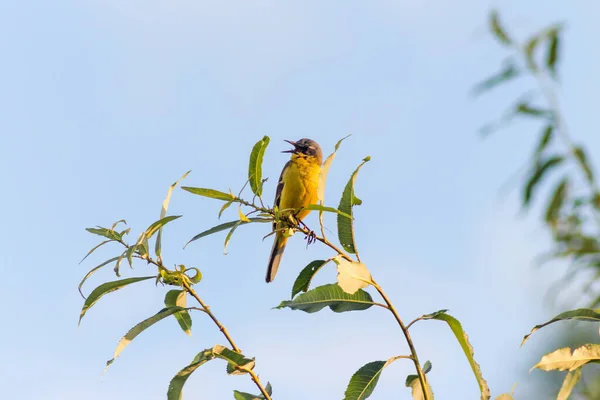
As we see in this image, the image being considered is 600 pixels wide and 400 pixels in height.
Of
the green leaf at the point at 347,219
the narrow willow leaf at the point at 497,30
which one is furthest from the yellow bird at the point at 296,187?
the narrow willow leaf at the point at 497,30

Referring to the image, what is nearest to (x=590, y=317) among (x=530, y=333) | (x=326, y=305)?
(x=530, y=333)

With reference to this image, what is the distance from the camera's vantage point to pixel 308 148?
909 cm

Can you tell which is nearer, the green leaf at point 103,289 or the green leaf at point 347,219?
the green leaf at point 347,219

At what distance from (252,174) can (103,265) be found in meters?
0.68

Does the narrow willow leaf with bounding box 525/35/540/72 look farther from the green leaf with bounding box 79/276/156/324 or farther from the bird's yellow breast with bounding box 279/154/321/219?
the bird's yellow breast with bounding box 279/154/321/219

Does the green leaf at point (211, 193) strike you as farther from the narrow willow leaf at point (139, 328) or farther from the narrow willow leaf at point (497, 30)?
the narrow willow leaf at point (497, 30)

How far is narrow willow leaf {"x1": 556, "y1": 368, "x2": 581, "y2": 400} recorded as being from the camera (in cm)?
202

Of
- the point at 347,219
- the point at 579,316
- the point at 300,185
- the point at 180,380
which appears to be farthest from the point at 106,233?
the point at 300,185

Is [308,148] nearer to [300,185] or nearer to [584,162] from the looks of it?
[300,185]

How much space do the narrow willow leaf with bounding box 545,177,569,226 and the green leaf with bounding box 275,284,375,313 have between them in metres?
1.03

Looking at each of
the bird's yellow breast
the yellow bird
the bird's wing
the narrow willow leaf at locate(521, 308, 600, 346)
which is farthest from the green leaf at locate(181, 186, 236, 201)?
the bird's wing

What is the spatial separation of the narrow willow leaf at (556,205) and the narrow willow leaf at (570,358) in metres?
0.65

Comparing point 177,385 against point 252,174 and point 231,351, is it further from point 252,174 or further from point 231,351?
point 252,174

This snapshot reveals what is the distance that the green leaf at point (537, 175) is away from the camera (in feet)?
4.99
